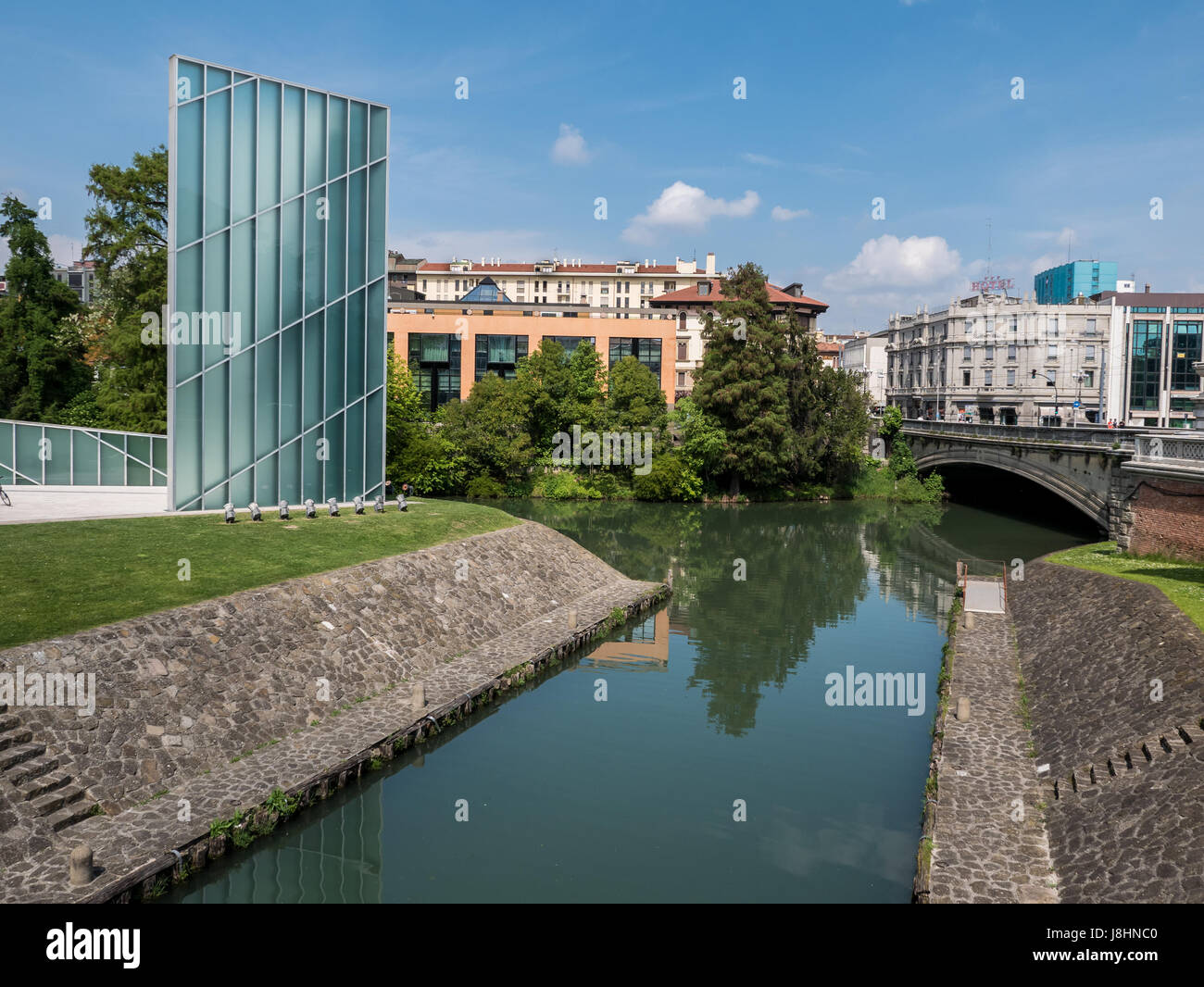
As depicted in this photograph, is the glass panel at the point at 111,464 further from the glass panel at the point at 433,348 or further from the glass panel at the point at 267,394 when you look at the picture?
the glass panel at the point at 433,348

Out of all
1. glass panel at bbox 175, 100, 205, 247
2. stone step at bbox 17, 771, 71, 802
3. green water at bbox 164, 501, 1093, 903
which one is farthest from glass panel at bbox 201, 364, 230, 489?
stone step at bbox 17, 771, 71, 802

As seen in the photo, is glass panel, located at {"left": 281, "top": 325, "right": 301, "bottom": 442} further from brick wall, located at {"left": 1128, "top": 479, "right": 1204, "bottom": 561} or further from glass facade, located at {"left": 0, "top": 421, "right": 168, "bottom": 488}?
brick wall, located at {"left": 1128, "top": 479, "right": 1204, "bottom": 561}

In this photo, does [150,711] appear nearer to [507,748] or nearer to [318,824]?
[318,824]

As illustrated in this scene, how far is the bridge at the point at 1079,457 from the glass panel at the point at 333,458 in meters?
29.5

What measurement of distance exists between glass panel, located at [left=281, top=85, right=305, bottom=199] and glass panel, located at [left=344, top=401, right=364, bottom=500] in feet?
28.1

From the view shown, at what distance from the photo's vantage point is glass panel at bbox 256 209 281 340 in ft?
111

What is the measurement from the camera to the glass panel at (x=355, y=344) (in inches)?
1462

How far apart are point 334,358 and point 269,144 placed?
26.4ft

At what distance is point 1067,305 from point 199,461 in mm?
90074

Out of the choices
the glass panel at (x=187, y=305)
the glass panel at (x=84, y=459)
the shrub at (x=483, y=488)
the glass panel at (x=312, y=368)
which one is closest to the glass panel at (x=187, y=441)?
the glass panel at (x=187, y=305)

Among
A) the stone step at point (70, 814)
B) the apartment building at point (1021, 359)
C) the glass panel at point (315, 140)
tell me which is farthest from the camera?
the apartment building at point (1021, 359)
